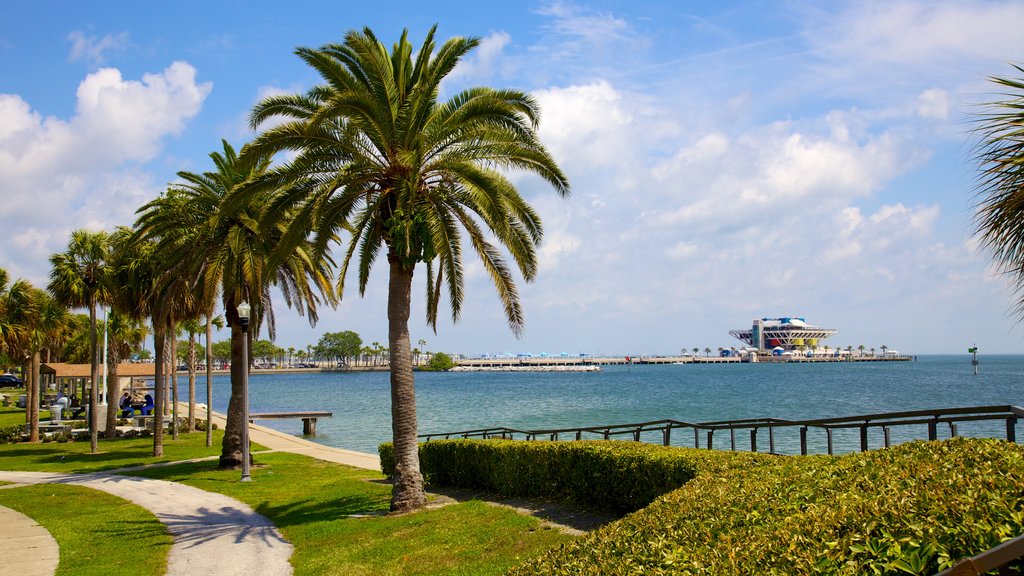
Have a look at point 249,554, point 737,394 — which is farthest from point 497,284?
point 737,394

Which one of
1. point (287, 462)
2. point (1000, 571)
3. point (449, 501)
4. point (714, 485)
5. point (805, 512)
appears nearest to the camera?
point (1000, 571)

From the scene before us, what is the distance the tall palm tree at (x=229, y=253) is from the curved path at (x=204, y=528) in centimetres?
350

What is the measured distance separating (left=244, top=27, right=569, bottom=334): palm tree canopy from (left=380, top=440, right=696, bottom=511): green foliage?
305cm

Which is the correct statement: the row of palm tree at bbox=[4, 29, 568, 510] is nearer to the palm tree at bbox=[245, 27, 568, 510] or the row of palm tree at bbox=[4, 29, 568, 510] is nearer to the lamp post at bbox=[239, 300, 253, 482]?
the palm tree at bbox=[245, 27, 568, 510]

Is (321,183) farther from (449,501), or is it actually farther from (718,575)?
(718,575)

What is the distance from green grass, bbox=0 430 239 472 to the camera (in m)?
25.6

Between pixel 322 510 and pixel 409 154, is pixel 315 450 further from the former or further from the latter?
pixel 409 154

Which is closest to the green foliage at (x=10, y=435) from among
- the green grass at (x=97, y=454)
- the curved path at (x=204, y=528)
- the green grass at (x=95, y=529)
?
the green grass at (x=97, y=454)

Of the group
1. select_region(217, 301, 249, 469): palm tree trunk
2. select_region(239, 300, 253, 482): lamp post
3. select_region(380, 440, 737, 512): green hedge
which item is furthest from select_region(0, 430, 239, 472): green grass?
select_region(380, 440, 737, 512): green hedge

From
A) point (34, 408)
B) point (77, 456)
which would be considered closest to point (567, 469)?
point (77, 456)

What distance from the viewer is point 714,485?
22.8ft

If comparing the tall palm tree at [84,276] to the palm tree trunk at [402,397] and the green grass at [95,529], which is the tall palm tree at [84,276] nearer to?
the green grass at [95,529]

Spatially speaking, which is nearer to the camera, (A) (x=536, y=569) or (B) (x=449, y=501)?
(A) (x=536, y=569)

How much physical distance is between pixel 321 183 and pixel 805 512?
13.9 metres
